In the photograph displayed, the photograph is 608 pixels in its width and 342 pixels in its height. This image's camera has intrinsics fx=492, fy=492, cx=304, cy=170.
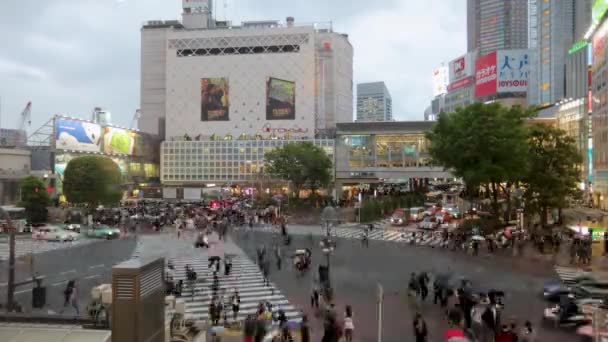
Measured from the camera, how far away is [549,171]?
1358 inches

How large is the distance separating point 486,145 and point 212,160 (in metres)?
52.7

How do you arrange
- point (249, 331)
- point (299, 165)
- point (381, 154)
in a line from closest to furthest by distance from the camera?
point (249, 331) < point (299, 165) < point (381, 154)

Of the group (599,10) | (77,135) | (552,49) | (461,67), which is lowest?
(77,135)

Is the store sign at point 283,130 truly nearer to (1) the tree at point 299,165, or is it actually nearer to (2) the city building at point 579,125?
(1) the tree at point 299,165

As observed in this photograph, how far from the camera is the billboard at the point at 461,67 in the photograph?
131875 mm

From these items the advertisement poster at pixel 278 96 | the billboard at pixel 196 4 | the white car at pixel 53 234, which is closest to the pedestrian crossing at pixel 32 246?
the white car at pixel 53 234

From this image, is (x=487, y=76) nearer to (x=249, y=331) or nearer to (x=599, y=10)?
(x=599, y=10)

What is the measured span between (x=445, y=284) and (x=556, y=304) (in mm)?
3351

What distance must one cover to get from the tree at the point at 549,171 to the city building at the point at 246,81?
156 feet

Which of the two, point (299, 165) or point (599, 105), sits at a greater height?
point (599, 105)

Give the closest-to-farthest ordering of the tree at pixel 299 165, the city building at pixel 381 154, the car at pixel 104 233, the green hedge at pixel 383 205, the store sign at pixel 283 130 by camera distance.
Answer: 1. the car at pixel 104 233
2. the green hedge at pixel 383 205
3. the tree at pixel 299 165
4. the city building at pixel 381 154
5. the store sign at pixel 283 130

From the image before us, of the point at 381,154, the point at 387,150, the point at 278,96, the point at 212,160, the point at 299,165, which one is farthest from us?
the point at 278,96

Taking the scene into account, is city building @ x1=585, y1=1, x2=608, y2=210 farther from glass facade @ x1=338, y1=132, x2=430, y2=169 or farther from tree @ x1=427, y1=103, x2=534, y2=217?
glass facade @ x1=338, y1=132, x2=430, y2=169

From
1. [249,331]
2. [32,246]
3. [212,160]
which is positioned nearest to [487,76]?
[212,160]
